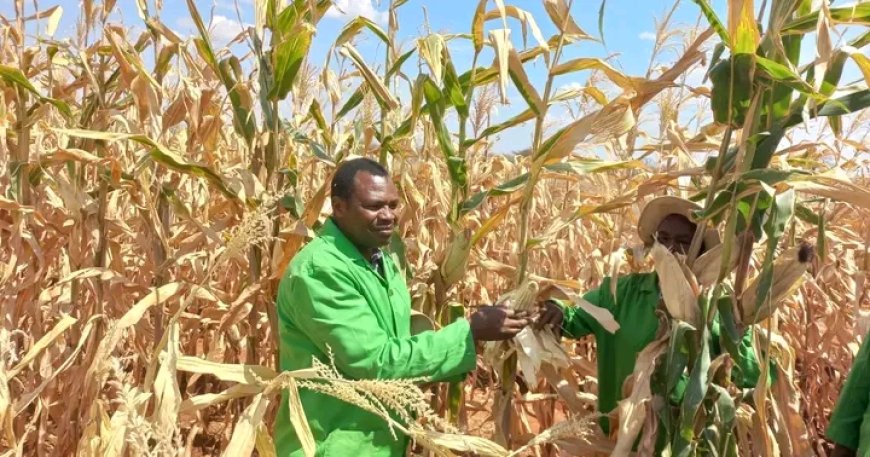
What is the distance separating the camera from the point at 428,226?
3432mm

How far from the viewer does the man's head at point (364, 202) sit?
2.23 metres

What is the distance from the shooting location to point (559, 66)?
2164 millimetres

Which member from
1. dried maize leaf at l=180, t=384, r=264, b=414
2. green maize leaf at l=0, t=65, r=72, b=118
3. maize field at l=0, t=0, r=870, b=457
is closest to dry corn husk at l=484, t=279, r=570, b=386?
maize field at l=0, t=0, r=870, b=457

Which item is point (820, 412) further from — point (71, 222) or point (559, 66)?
point (71, 222)

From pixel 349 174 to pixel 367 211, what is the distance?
135 mm

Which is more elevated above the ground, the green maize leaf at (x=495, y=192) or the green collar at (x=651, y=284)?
the green maize leaf at (x=495, y=192)

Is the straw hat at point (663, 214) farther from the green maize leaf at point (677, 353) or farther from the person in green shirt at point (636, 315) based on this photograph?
the green maize leaf at point (677, 353)

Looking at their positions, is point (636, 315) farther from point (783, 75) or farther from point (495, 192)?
point (783, 75)

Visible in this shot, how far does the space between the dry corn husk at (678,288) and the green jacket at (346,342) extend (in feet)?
1.94

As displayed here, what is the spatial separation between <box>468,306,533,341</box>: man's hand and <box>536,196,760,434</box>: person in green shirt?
0.20m

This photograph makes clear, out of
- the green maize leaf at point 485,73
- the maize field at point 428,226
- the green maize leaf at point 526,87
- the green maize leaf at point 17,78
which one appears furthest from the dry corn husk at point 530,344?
the green maize leaf at point 17,78

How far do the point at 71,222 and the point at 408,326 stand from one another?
65.9 inches

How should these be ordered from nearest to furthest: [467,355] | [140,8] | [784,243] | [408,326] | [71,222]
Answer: [467,355] < [408,326] < [140,8] < [71,222] < [784,243]

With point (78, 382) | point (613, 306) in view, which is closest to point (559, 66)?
A: point (613, 306)
